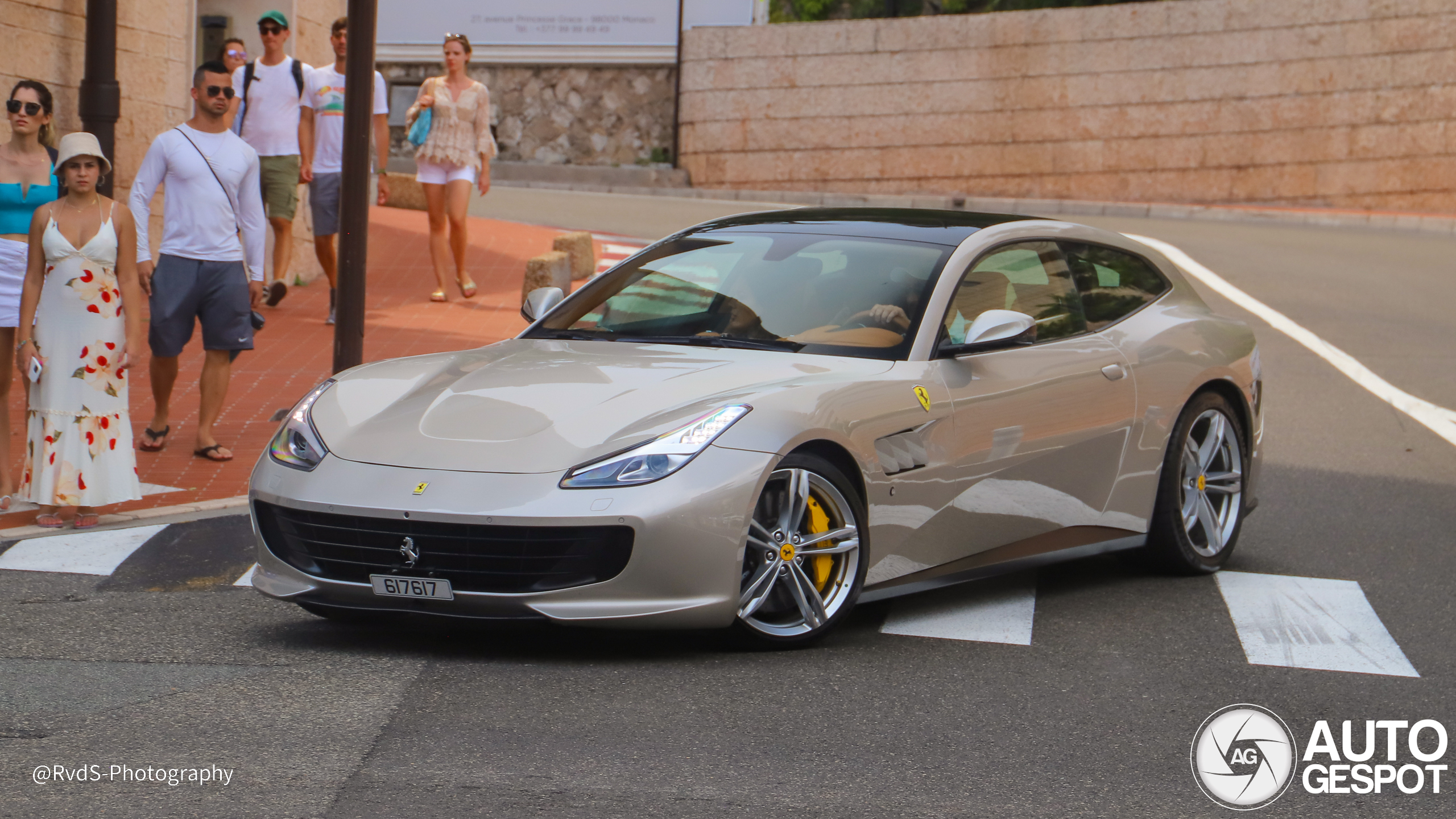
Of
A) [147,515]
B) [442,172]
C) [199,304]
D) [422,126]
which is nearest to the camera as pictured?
[147,515]

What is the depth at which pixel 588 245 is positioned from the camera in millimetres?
15531

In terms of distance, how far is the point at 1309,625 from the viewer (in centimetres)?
596

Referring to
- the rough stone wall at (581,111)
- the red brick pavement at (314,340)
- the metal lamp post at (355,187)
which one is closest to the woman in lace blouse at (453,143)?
the red brick pavement at (314,340)

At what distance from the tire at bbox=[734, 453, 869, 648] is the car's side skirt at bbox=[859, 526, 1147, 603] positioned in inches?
7.2

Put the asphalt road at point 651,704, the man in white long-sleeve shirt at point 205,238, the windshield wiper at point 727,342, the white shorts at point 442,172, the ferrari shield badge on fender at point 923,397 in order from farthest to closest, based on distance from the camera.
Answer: the white shorts at point 442,172 < the man in white long-sleeve shirt at point 205,238 < the windshield wiper at point 727,342 < the ferrari shield badge on fender at point 923,397 < the asphalt road at point 651,704

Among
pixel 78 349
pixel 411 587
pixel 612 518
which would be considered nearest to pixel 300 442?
pixel 411 587

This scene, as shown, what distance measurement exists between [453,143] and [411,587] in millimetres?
8760

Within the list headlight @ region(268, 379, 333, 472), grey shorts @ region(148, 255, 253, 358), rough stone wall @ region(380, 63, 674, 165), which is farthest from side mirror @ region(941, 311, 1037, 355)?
rough stone wall @ region(380, 63, 674, 165)

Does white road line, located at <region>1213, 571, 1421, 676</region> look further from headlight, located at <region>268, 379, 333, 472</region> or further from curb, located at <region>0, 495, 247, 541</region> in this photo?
curb, located at <region>0, 495, 247, 541</region>

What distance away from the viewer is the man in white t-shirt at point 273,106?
12.3 m

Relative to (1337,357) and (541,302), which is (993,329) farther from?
(1337,357)

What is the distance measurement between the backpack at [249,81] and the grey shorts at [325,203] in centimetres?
63

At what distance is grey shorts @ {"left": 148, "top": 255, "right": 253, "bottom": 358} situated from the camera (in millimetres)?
8031

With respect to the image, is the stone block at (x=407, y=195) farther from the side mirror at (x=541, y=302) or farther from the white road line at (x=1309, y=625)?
the white road line at (x=1309, y=625)
